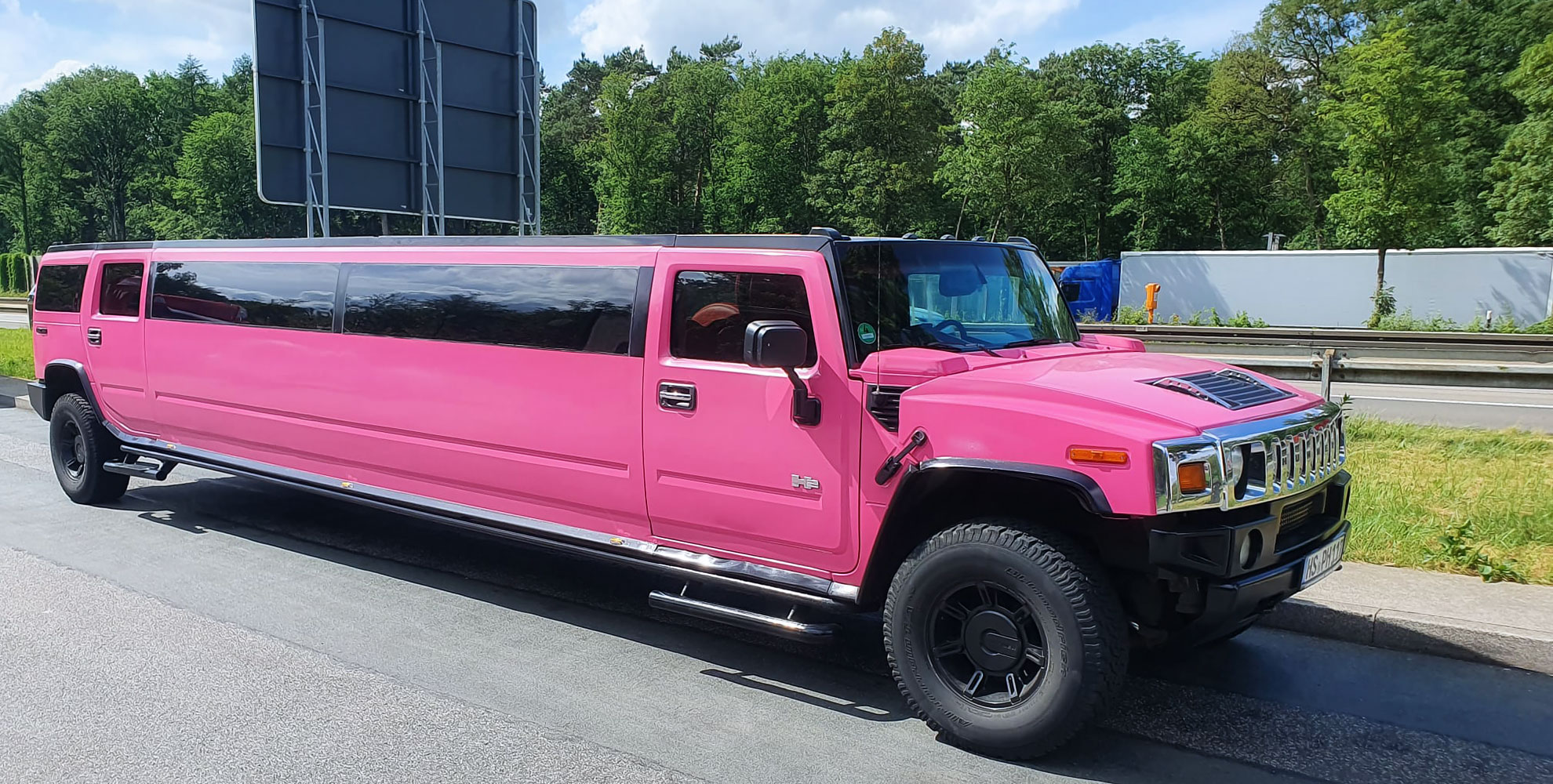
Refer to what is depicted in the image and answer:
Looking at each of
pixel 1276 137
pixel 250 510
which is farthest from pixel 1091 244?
pixel 250 510

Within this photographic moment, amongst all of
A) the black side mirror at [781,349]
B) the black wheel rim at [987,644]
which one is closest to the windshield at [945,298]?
the black side mirror at [781,349]

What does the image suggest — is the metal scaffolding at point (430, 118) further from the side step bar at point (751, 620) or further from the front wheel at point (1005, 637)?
the front wheel at point (1005, 637)

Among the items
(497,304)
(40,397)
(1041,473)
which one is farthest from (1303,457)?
(40,397)

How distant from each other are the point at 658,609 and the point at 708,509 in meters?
1.31

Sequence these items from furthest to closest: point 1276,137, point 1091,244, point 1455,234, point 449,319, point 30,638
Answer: point 1091,244 < point 1276,137 < point 1455,234 < point 449,319 < point 30,638

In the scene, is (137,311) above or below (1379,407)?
above

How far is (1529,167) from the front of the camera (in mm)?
36031

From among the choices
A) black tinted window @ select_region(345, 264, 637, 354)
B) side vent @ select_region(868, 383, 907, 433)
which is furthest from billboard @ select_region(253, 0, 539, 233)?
side vent @ select_region(868, 383, 907, 433)

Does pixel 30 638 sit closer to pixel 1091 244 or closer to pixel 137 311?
pixel 137 311

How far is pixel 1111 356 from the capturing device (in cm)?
466

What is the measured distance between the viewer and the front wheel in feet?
11.8

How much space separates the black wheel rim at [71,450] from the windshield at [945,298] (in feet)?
23.3

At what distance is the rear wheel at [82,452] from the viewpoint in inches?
314

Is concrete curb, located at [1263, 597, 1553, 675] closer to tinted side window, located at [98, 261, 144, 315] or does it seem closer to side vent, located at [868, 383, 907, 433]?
side vent, located at [868, 383, 907, 433]
